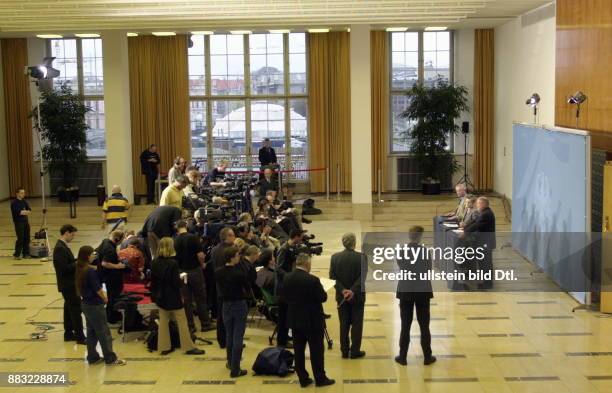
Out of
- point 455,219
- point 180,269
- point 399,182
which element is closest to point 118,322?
point 180,269

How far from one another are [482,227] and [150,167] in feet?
34.8

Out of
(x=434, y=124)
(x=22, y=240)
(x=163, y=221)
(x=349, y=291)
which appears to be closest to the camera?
(x=349, y=291)

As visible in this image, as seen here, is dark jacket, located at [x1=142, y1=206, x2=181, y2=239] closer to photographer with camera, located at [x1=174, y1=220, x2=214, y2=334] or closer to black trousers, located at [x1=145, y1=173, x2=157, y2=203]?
photographer with camera, located at [x1=174, y1=220, x2=214, y2=334]

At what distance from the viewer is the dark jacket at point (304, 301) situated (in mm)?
8844

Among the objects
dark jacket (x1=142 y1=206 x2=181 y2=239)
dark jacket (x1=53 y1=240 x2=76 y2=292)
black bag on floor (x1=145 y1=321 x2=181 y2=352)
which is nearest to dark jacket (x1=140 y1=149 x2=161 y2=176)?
dark jacket (x1=142 y1=206 x2=181 y2=239)

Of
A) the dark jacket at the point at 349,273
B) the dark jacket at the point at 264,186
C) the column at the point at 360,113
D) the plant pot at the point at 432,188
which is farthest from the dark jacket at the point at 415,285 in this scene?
the plant pot at the point at 432,188

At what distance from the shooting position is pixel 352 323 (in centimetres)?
Result: 1006

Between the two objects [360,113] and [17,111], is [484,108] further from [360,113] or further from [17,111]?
[17,111]

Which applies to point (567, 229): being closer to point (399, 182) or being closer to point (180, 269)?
point (180, 269)

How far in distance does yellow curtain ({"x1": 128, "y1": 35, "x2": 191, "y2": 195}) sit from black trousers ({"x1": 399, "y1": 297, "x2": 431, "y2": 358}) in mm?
14764

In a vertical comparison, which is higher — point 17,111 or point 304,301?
point 17,111

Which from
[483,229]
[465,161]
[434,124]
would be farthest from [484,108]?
[483,229]

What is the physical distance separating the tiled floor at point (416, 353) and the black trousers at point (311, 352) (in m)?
0.19

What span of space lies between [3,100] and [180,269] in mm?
14677
